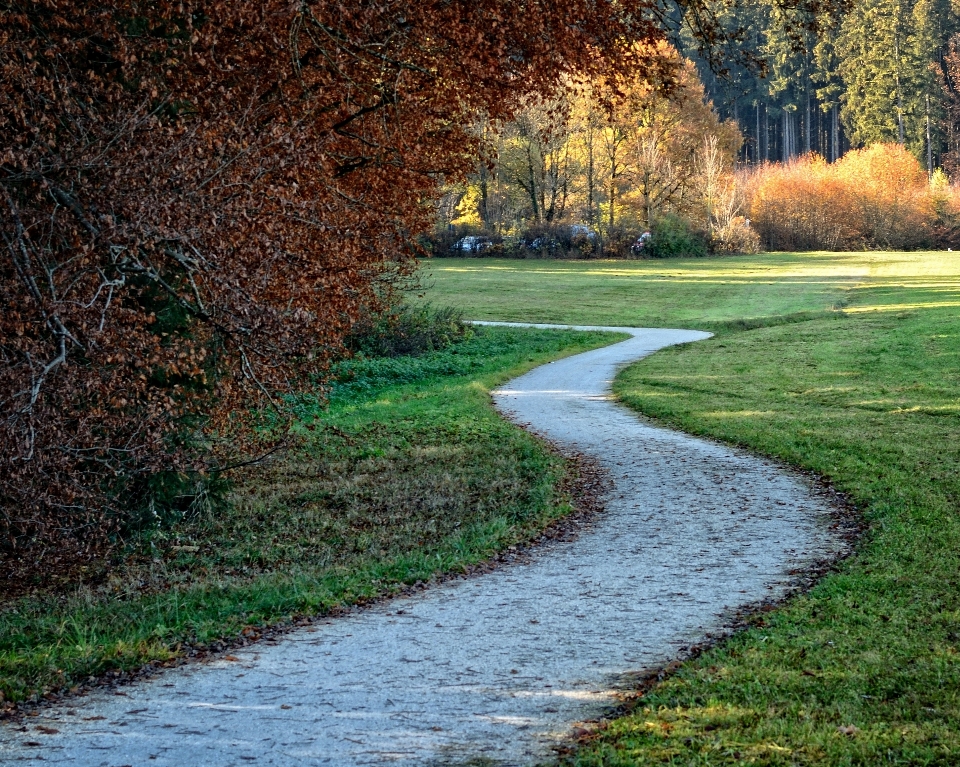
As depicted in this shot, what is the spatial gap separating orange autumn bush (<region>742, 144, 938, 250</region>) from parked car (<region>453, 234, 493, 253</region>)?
1608 centimetres

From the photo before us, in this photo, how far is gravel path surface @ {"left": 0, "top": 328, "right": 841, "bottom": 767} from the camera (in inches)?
186

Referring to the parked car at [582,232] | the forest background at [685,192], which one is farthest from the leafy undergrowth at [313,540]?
the parked car at [582,232]

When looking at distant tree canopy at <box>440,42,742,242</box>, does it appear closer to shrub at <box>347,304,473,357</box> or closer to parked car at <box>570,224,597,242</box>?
→ parked car at <box>570,224,597,242</box>

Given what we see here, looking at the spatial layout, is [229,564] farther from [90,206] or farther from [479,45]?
[479,45]

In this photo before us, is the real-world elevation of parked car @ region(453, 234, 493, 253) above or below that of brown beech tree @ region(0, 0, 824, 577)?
above

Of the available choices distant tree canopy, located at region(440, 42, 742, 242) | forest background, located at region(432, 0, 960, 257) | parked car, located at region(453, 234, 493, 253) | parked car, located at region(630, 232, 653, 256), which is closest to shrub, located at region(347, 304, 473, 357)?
forest background, located at region(432, 0, 960, 257)

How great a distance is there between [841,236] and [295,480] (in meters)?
54.9

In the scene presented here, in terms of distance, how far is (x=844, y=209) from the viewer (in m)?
60.9

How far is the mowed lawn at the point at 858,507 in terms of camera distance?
4648mm

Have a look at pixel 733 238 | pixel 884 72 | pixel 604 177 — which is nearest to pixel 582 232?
pixel 604 177

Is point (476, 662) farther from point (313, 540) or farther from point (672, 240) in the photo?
point (672, 240)

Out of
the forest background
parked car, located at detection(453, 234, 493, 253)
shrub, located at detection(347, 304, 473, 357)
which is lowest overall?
shrub, located at detection(347, 304, 473, 357)

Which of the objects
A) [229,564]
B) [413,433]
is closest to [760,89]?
[413,433]

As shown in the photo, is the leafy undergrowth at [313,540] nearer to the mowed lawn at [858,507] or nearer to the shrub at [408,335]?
the mowed lawn at [858,507]
